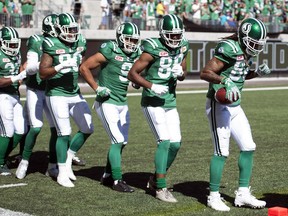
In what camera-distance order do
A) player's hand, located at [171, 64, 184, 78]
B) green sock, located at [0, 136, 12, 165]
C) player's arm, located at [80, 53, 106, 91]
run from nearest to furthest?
player's hand, located at [171, 64, 184, 78] → player's arm, located at [80, 53, 106, 91] → green sock, located at [0, 136, 12, 165]

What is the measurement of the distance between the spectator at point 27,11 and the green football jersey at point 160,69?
17.1 m

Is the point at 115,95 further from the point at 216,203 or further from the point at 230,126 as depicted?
the point at 216,203

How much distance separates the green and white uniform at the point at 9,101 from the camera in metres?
8.27

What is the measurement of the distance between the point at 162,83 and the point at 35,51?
6.57 ft

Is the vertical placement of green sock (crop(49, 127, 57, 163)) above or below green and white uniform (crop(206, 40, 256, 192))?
below

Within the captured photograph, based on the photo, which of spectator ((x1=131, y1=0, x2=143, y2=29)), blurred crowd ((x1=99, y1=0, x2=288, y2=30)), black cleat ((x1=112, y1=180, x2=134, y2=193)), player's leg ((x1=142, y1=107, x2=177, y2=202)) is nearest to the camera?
player's leg ((x1=142, y1=107, x2=177, y2=202))

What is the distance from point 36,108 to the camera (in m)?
8.27

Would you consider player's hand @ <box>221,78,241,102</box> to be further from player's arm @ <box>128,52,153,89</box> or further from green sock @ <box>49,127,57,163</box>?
green sock @ <box>49,127,57,163</box>

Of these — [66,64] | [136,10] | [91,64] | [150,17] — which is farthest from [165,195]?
[136,10]

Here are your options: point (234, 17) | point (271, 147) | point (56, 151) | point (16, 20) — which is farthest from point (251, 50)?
point (234, 17)

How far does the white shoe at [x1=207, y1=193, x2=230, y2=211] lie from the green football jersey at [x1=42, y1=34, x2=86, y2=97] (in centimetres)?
226

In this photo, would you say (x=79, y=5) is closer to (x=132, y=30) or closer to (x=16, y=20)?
(x=16, y=20)

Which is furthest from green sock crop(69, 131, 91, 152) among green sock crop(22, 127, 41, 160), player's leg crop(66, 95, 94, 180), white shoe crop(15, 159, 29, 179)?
white shoe crop(15, 159, 29, 179)

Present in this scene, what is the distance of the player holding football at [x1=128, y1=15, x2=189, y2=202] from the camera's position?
6.80m
